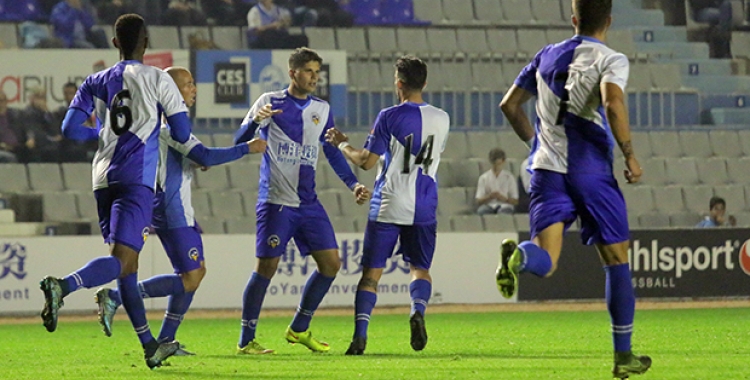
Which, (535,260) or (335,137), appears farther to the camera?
(335,137)

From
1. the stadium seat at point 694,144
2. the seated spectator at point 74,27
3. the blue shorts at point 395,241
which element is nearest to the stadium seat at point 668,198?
the stadium seat at point 694,144

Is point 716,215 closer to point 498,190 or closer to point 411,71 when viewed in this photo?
point 498,190

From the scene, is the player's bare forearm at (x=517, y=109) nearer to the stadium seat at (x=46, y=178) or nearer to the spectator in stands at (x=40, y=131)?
the spectator in stands at (x=40, y=131)

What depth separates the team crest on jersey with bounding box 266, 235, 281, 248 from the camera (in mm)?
8602

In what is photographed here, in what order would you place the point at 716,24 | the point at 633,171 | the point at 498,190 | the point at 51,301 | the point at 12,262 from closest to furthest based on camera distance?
the point at 633,171, the point at 51,301, the point at 12,262, the point at 498,190, the point at 716,24

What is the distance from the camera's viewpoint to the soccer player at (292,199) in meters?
8.64

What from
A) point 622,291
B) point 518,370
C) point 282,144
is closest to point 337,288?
point 282,144

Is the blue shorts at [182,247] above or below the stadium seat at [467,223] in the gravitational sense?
above

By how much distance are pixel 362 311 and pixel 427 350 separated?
709 millimetres

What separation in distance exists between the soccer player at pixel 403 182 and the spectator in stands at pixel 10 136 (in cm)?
1019

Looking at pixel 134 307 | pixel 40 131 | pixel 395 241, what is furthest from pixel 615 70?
pixel 40 131

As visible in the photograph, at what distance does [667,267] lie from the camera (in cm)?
1611

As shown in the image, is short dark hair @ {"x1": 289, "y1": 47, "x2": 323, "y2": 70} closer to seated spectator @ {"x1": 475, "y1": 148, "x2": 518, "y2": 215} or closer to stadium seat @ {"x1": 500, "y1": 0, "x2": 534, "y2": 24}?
seated spectator @ {"x1": 475, "y1": 148, "x2": 518, "y2": 215}

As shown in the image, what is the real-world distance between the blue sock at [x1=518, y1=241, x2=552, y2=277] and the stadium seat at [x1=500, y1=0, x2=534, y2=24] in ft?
51.7
